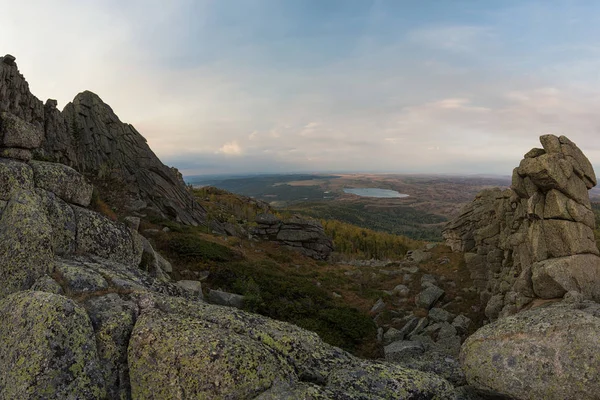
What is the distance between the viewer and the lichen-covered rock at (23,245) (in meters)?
7.71

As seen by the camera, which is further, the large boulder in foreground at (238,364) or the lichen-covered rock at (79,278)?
the lichen-covered rock at (79,278)

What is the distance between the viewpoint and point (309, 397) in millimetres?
5906

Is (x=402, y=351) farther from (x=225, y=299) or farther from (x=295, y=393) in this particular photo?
(x=295, y=393)

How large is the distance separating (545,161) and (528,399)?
1712cm

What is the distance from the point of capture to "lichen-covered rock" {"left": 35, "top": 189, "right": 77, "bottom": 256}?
9.53 meters

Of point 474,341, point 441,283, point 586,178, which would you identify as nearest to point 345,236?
point 441,283

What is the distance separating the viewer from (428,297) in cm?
3066

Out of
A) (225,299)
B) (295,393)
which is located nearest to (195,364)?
(295,393)

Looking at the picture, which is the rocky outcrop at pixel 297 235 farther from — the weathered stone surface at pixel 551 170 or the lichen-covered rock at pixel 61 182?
the lichen-covered rock at pixel 61 182

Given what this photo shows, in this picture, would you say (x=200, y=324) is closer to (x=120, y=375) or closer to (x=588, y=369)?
(x=120, y=375)

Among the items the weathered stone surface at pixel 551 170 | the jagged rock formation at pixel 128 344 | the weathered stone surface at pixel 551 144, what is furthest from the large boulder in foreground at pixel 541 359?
the weathered stone surface at pixel 551 144

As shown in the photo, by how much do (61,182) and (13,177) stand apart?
1465 millimetres

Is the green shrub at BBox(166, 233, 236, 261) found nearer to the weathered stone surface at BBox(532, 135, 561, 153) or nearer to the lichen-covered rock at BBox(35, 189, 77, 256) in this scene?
the lichen-covered rock at BBox(35, 189, 77, 256)

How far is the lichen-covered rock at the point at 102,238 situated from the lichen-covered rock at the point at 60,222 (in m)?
0.22
